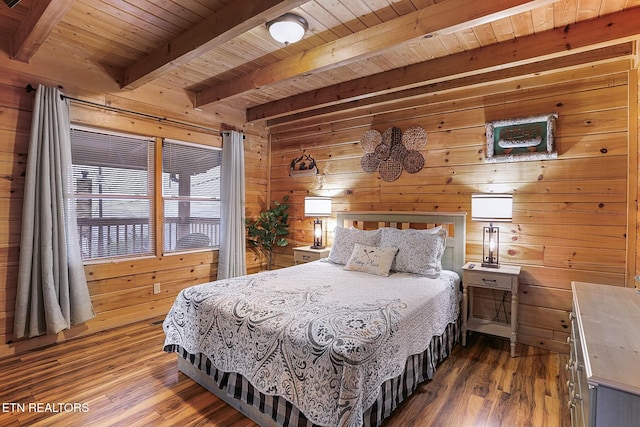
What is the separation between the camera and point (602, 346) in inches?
44.1

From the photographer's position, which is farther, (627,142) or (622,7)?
(627,142)

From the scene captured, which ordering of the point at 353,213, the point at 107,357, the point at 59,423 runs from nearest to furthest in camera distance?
the point at 59,423
the point at 107,357
the point at 353,213

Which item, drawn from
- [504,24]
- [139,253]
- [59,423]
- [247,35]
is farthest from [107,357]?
[504,24]

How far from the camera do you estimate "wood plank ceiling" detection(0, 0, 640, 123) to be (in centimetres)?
200

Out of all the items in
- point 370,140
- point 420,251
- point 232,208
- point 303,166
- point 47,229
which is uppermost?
point 370,140

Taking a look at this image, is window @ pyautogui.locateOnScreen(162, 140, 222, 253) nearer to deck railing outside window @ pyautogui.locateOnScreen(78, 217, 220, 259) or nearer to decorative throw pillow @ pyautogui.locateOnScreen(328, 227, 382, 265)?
deck railing outside window @ pyautogui.locateOnScreen(78, 217, 220, 259)

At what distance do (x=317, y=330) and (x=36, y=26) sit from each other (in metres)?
2.63

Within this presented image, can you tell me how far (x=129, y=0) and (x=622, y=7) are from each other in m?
3.12

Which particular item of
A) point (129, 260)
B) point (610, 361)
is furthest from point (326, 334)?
point (129, 260)

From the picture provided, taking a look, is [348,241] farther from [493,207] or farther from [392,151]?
[493,207]

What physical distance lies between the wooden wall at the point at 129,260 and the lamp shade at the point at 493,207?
2.97 meters

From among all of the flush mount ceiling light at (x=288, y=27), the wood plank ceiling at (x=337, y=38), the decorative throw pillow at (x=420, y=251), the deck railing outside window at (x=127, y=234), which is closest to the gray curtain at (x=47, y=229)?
the deck railing outside window at (x=127, y=234)

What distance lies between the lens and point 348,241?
3.36 meters

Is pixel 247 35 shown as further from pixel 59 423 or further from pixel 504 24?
pixel 59 423
